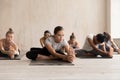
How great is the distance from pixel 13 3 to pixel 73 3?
1804 mm

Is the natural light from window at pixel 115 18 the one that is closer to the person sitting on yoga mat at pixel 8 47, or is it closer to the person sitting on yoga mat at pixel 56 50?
the person sitting on yoga mat at pixel 8 47

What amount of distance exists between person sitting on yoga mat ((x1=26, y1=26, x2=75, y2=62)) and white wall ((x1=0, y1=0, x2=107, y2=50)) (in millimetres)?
4110

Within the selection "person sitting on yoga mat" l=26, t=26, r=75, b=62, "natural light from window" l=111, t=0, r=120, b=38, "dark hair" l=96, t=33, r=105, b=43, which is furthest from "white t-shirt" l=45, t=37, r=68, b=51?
"natural light from window" l=111, t=0, r=120, b=38

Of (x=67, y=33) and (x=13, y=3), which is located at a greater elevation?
(x=13, y=3)

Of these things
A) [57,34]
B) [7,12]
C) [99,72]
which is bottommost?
[99,72]

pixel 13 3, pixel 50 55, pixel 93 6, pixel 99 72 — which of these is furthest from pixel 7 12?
pixel 99 72

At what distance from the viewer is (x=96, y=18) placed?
9.58m

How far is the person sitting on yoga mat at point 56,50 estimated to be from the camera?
490 centimetres

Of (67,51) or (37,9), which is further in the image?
(37,9)

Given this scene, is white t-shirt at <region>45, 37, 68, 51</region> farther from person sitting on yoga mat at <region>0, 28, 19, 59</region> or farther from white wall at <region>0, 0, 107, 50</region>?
white wall at <region>0, 0, 107, 50</region>

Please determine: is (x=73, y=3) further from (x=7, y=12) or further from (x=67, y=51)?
(x=67, y=51)

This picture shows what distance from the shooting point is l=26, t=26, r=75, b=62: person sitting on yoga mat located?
4902 millimetres

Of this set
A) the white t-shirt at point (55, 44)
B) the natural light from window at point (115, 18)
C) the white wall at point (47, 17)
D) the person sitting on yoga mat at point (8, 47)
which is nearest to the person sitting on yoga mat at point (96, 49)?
the white t-shirt at point (55, 44)

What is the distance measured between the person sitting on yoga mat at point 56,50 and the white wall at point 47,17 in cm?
411
